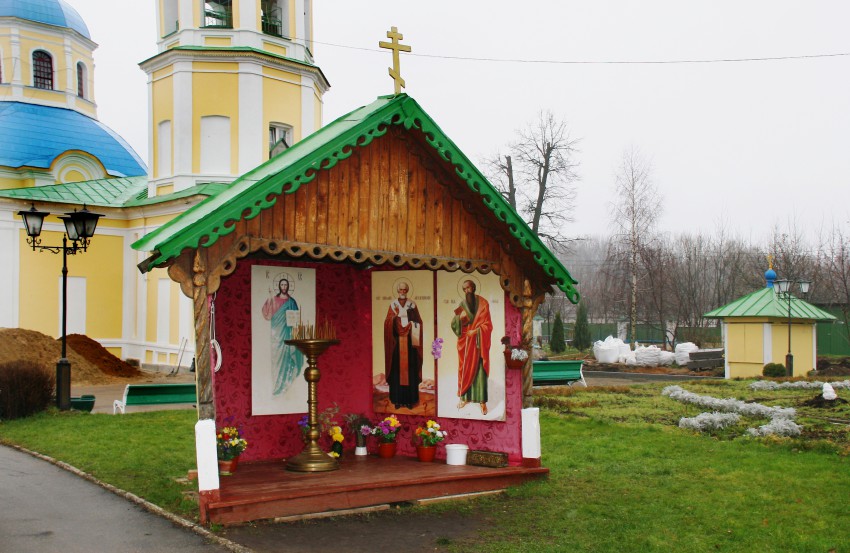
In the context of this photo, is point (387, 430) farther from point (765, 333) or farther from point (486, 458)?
point (765, 333)

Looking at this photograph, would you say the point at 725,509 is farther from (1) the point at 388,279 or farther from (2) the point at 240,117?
(2) the point at 240,117

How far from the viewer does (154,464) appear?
12.0 metres

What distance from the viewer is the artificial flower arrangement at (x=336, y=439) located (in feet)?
35.9

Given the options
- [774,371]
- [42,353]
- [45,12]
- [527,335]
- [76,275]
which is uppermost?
[45,12]

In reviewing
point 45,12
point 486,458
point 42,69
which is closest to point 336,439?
point 486,458

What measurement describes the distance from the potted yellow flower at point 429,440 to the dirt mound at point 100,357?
2016cm

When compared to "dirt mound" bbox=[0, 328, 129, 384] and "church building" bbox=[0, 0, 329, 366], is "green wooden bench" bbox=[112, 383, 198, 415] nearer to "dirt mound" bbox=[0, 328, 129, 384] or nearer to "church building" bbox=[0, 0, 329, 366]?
"dirt mound" bbox=[0, 328, 129, 384]

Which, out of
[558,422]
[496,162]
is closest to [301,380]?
[558,422]

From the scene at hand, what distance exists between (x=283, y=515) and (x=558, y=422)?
8.58 meters

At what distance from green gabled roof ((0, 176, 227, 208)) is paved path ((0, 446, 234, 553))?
1938cm

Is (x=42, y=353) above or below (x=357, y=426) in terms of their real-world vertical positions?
above

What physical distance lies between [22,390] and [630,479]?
11569 millimetres

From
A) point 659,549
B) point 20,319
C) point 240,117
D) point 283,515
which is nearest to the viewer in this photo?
point 659,549

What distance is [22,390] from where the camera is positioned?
16250 millimetres
